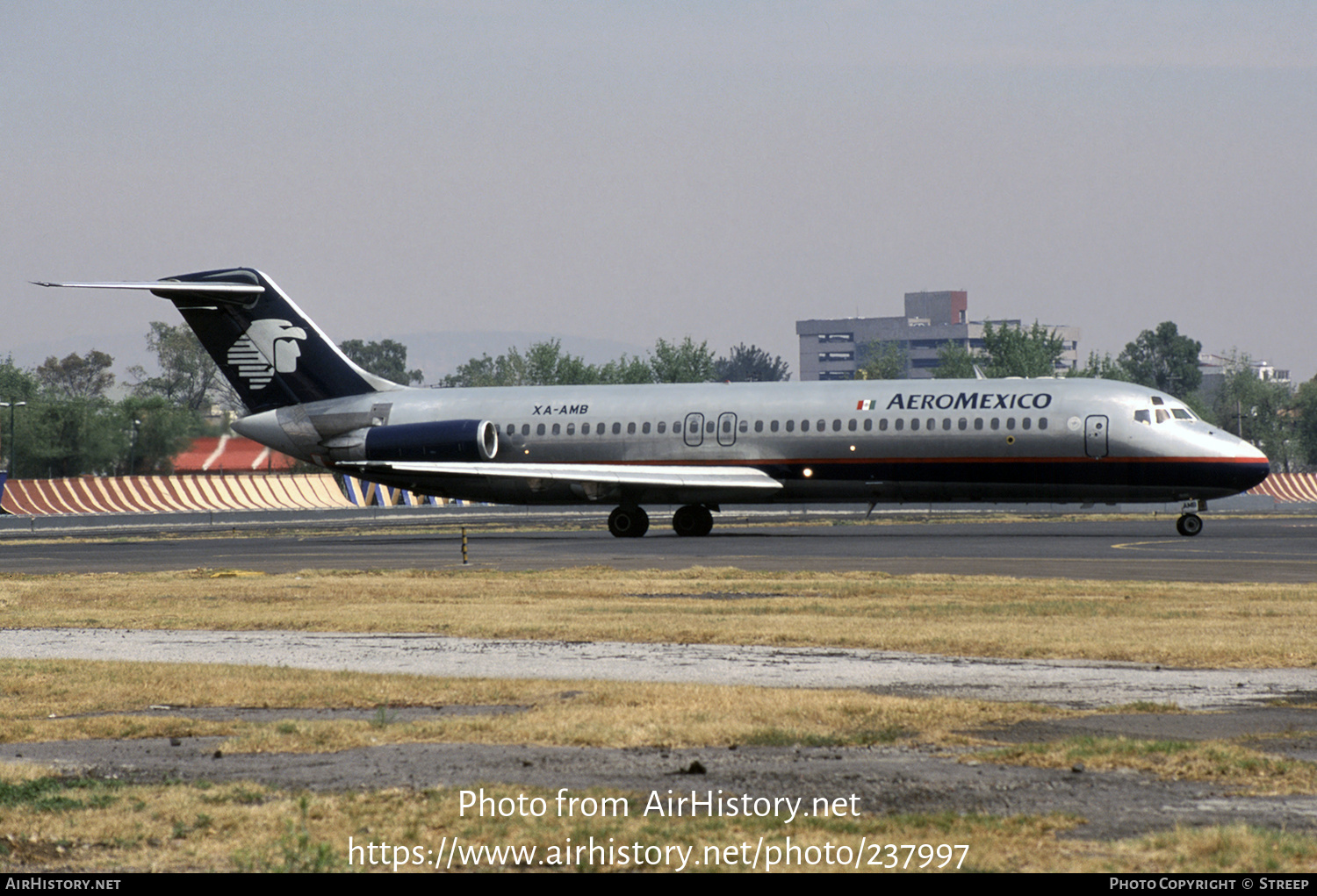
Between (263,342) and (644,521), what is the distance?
473 inches

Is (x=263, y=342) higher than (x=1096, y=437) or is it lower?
higher

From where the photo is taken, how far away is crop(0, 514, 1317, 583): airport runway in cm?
2725

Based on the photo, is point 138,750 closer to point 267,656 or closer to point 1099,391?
point 267,656

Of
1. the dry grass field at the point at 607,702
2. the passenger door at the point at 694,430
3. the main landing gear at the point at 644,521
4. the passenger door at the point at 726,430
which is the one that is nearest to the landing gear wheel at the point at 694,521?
the main landing gear at the point at 644,521

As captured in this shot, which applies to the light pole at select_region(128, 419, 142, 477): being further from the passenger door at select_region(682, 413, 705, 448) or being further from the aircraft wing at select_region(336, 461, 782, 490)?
the passenger door at select_region(682, 413, 705, 448)

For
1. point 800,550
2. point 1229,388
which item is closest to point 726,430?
point 800,550

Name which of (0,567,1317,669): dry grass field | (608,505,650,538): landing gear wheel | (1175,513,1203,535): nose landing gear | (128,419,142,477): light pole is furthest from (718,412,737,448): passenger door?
(128,419,142,477): light pole

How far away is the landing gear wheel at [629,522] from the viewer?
1596 inches

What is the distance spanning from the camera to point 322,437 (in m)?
43.7

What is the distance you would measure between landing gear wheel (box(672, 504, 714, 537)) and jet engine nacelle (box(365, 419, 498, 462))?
5421 millimetres

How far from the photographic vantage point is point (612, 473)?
39719mm

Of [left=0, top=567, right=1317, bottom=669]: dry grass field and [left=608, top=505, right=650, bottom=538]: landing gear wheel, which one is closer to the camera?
[left=0, top=567, right=1317, bottom=669]: dry grass field

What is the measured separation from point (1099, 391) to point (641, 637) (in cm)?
2357

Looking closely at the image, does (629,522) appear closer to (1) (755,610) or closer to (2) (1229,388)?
(1) (755,610)
